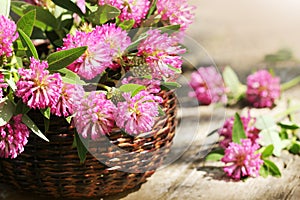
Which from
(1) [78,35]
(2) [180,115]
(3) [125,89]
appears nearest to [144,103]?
(3) [125,89]

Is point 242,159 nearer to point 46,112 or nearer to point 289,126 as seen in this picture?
point 289,126

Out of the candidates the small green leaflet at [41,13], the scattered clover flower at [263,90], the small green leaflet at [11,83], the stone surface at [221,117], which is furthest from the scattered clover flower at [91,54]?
the scattered clover flower at [263,90]

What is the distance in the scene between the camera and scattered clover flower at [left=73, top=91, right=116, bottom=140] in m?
0.92

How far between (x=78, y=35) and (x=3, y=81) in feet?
0.46

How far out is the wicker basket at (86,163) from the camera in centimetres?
101

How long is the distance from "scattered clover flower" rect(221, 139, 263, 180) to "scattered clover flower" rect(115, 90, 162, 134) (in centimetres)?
33

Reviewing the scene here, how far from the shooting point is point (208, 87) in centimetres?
153

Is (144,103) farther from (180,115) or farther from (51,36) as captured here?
(180,115)

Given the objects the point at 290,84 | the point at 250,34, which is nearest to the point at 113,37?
the point at 290,84

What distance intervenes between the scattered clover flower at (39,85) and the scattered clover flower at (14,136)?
69mm

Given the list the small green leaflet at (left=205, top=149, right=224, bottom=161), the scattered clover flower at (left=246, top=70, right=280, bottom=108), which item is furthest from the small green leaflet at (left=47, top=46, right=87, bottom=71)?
the scattered clover flower at (left=246, top=70, right=280, bottom=108)

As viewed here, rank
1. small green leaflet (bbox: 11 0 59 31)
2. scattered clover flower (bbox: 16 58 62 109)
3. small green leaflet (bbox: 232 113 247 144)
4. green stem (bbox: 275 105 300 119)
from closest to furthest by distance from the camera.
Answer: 1. scattered clover flower (bbox: 16 58 62 109)
2. small green leaflet (bbox: 11 0 59 31)
3. small green leaflet (bbox: 232 113 247 144)
4. green stem (bbox: 275 105 300 119)

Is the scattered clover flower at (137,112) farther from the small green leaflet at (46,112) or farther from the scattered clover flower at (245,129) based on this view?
the scattered clover flower at (245,129)

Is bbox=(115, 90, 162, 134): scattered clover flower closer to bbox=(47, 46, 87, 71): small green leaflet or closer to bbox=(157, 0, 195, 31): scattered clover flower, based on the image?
bbox=(47, 46, 87, 71): small green leaflet
